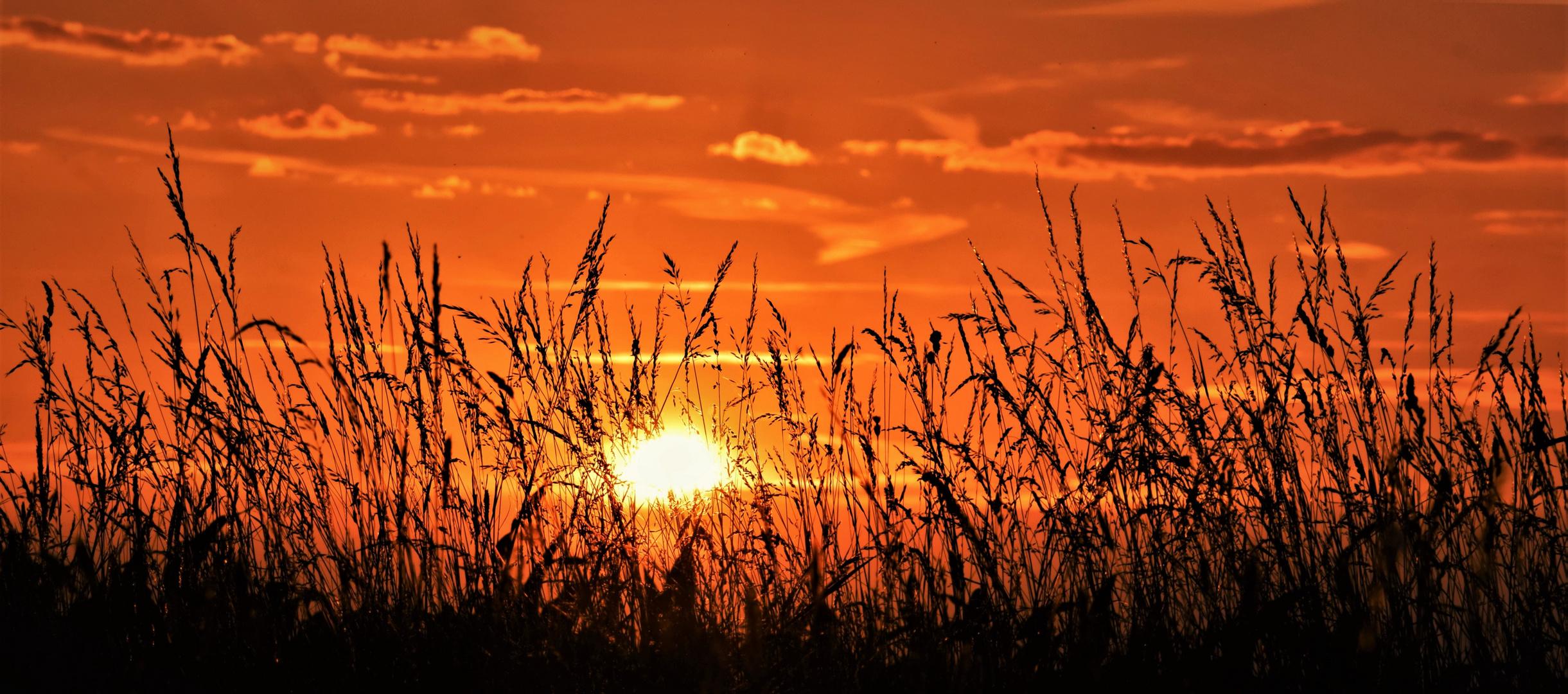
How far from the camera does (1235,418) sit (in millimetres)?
2547

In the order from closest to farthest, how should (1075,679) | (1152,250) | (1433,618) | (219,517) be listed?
(1075,679) → (1433,618) → (219,517) → (1152,250)

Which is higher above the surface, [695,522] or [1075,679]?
[695,522]

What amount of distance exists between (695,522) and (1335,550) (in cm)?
141

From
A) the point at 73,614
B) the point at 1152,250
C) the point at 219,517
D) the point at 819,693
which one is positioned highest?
the point at 1152,250

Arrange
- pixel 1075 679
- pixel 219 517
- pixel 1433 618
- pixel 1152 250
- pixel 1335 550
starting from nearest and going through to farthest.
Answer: pixel 1075 679, pixel 1433 618, pixel 1335 550, pixel 219 517, pixel 1152 250

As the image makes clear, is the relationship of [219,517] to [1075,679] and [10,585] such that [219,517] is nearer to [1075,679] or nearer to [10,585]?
[10,585]

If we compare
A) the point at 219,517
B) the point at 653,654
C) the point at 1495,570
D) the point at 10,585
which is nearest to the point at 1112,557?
the point at 1495,570

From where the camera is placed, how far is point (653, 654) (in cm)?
221

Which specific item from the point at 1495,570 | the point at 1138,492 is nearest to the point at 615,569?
the point at 1138,492

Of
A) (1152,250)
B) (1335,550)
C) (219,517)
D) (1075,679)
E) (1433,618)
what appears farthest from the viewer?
(1152,250)

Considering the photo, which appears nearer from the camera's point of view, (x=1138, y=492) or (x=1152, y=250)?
(x=1138, y=492)

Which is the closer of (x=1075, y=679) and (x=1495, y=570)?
(x=1075, y=679)

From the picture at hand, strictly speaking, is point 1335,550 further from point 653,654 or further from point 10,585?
point 10,585

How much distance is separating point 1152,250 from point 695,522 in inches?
53.1
